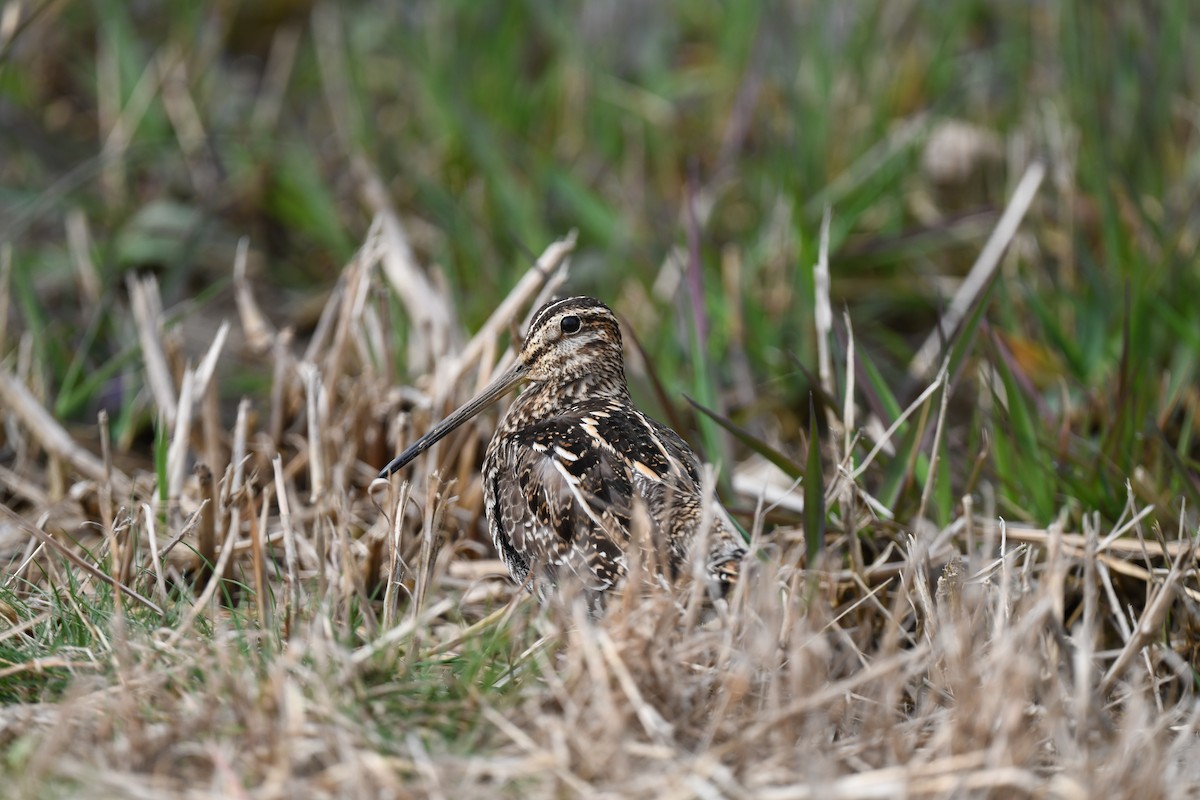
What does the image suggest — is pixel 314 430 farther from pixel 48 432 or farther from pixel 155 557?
pixel 48 432

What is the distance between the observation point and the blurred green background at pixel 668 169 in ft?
14.3

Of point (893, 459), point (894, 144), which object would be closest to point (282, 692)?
point (893, 459)

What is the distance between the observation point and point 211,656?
2.46m

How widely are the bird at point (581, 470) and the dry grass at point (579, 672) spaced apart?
177 millimetres

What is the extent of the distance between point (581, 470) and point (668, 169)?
2.65m

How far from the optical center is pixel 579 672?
2312 mm

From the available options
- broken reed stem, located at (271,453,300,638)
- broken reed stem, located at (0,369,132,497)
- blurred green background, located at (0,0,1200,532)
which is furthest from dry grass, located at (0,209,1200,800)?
blurred green background, located at (0,0,1200,532)

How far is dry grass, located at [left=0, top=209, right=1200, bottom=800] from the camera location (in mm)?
2125

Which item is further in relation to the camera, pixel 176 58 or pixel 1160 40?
pixel 176 58

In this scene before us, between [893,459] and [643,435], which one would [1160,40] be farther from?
[643,435]

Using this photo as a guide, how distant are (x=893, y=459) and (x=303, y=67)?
12.2 ft

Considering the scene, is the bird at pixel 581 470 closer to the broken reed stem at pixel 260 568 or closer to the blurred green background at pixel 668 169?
the broken reed stem at pixel 260 568

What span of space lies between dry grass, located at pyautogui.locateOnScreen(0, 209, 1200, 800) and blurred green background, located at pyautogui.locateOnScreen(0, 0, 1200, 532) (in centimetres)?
78

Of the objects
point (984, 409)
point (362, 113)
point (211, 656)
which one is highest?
point (362, 113)
